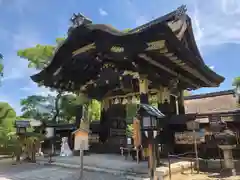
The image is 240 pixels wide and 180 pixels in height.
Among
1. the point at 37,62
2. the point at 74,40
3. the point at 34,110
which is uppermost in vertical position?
the point at 37,62

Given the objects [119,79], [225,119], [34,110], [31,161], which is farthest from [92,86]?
[34,110]

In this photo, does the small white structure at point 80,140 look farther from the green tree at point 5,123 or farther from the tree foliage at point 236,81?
the tree foliage at point 236,81

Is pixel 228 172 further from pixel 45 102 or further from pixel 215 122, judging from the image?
pixel 45 102

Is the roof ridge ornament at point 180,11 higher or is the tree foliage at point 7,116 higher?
the roof ridge ornament at point 180,11

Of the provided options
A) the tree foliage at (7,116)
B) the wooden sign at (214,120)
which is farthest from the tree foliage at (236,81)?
the tree foliage at (7,116)

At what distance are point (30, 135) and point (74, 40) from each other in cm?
538

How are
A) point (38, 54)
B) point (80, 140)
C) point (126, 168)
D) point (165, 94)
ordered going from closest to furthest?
1. point (80, 140)
2. point (126, 168)
3. point (165, 94)
4. point (38, 54)

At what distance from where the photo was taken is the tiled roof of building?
39.8ft

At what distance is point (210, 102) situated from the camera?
13398mm

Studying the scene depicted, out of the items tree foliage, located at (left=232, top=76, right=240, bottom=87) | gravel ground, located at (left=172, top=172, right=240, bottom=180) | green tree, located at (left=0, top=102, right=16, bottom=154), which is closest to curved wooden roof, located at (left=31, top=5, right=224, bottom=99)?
gravel ground, located at (left=172, top=172, right=240, bottom=180)

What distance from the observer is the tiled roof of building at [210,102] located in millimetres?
12141

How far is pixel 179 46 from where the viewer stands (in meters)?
7.13

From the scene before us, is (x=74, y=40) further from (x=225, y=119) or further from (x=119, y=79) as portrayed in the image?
(x=225, y=119)

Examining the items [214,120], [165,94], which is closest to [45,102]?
[165,94]
